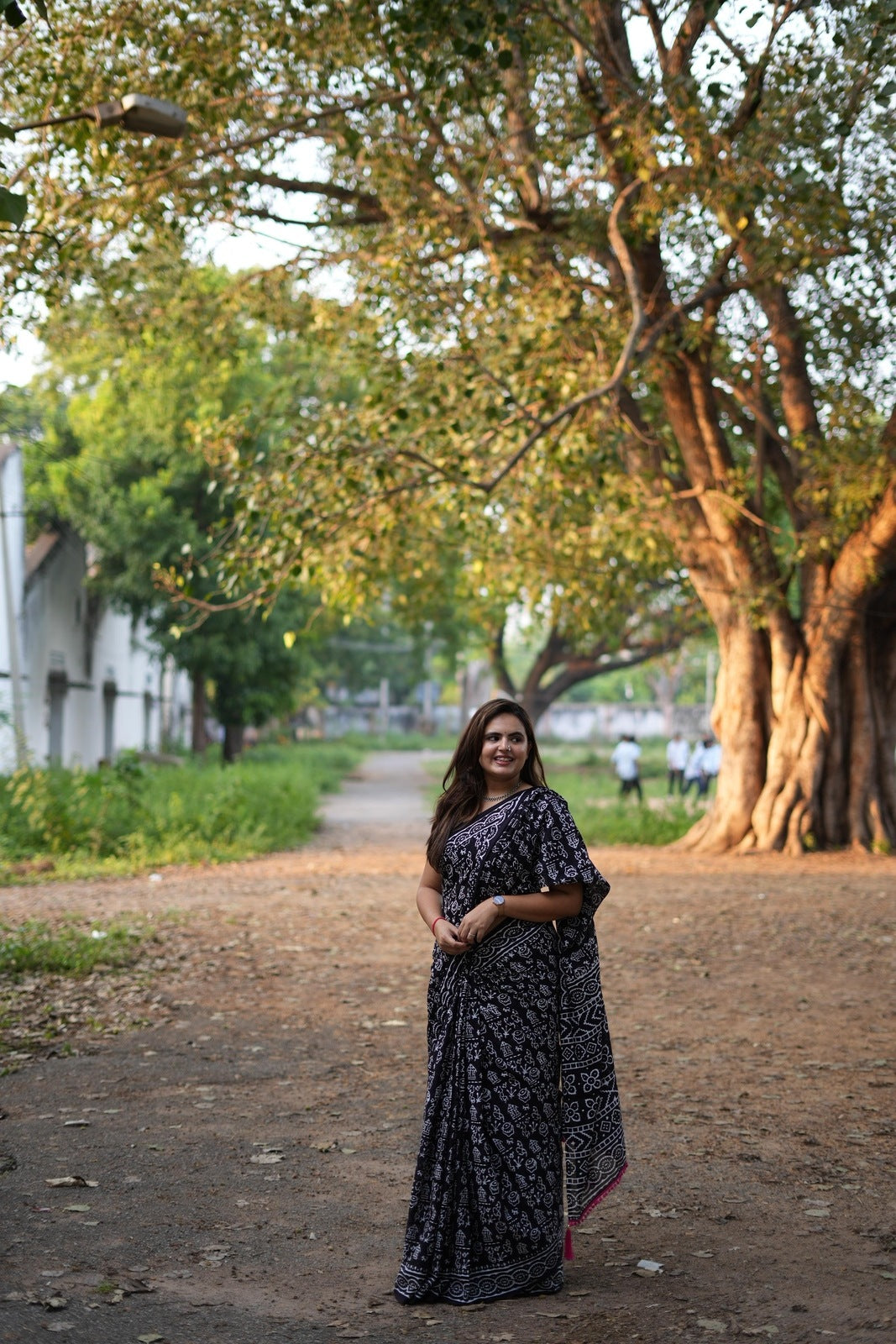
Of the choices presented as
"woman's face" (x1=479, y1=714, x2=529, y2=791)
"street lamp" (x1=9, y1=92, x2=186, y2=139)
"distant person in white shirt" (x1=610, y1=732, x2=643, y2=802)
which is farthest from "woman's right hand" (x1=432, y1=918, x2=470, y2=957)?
"distant person in white shirt" (x1=610, y1=732, x2=643, y2=802)

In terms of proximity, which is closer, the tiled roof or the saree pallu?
the saree pallu

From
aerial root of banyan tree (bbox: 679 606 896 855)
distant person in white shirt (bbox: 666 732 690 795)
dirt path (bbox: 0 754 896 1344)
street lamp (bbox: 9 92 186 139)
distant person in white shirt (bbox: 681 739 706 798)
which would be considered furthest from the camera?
distant person in white shirt (bbox: 666 732 690 795)

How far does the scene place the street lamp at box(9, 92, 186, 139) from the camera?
27.5ft

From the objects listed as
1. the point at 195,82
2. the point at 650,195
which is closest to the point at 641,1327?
the point at 650,195

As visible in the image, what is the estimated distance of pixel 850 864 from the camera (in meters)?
14.6

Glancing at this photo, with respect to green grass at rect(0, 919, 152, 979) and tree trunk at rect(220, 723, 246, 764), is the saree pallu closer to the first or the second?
green grass at rect(0, 919, 152, 979)

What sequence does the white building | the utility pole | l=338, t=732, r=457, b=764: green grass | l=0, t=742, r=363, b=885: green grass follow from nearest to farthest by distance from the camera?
l=0, t=742, r=363, b=885: green grass < the utility pole < the white building < l=338, t=732, r=457, b=764: green grass

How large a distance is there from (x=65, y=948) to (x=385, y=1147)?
421 centimetres

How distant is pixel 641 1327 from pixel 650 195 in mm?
8813

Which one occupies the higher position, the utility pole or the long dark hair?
the utility pole

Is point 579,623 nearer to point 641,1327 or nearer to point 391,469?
point 391,469

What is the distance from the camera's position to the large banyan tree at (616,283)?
1033 centimetres

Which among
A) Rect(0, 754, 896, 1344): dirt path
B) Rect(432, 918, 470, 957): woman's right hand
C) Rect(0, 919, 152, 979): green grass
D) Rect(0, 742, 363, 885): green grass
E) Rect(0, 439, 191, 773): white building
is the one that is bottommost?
Rect(0, 754, 896, 1344): dirt path

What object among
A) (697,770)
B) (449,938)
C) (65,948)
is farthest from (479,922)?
(697,770)
